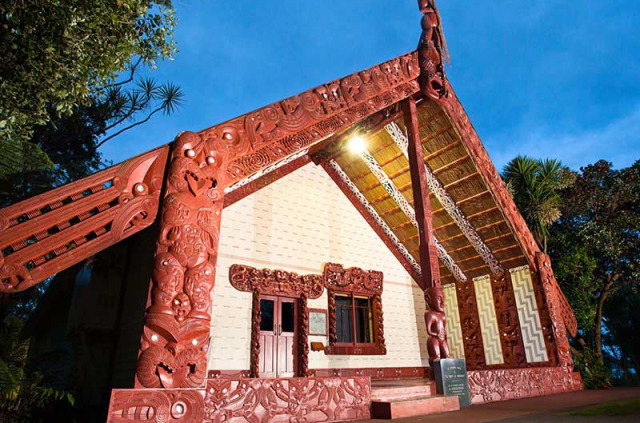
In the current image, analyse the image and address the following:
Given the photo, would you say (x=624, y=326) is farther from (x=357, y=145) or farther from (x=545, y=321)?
(x=357, y=145)

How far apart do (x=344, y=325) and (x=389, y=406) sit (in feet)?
13.4

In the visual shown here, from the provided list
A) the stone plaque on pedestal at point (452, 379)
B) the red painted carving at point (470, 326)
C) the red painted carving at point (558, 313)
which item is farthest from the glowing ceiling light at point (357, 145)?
the stone plaque on pedestal at point (452, 379)

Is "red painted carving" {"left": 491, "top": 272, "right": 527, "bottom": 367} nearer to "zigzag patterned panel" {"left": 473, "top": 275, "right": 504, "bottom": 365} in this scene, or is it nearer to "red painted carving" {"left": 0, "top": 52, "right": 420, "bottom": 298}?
"zigzag patterned panel" {"left": 473, "top": 275, "right": 504, "bottom": 365}

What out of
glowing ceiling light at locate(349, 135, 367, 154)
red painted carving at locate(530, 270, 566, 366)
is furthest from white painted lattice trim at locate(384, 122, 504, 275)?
red painted carving at locate(530, 270, 566, 366)

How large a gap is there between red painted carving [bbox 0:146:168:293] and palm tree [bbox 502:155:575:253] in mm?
10293

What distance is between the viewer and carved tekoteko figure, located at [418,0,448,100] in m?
7.14

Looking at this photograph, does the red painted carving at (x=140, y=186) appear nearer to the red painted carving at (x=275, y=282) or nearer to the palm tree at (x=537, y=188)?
the red painted carving at (x=275, y=282)

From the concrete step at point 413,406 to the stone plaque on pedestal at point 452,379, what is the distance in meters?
0.19

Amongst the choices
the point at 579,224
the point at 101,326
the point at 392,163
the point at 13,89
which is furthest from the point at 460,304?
the point at 13,89

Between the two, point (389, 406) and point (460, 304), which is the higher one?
point (460, 304)

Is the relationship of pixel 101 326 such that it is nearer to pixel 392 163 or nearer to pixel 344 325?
pixel 344 325

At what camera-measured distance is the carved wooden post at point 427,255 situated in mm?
5523

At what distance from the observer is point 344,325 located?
830cm

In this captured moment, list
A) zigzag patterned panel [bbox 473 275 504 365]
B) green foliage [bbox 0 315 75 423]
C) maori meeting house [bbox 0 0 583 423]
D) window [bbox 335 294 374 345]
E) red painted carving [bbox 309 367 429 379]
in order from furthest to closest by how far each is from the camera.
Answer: zigzag patterned panel [bbox 473 275 504 365] → window [bbox 335 294 374 345] → red painted carving [bbox 309 367 429 379] → green foliage [bbox 0 315 75 423] → maori meeting house [bbox 0 0 583 423]
